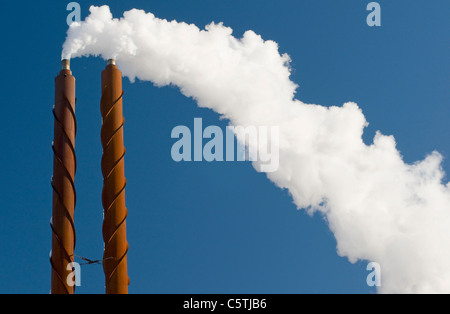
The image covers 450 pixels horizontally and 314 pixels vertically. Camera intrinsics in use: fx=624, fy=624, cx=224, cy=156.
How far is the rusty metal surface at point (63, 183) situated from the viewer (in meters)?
30.7

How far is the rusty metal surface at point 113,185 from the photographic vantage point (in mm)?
31375

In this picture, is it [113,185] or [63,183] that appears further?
[113,185]

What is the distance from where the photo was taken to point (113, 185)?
32.4 meters

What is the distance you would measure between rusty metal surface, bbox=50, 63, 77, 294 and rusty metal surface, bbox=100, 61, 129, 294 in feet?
5.42

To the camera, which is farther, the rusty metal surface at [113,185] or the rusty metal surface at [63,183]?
the rusty metal surface at [113,185]

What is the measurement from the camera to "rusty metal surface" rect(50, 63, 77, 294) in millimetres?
30688

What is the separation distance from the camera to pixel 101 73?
3494 cm

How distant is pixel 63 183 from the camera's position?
3200cm

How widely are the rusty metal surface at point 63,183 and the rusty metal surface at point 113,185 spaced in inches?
65.0

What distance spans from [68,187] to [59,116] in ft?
12.9

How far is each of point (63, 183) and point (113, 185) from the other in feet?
8.30
